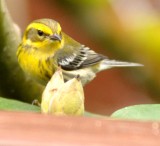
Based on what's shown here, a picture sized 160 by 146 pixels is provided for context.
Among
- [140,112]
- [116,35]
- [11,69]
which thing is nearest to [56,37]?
[116,35]

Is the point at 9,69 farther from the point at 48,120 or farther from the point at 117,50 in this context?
the point at 117,50


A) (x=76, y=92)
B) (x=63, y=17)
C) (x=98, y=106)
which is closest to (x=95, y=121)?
(x=76, y=92)

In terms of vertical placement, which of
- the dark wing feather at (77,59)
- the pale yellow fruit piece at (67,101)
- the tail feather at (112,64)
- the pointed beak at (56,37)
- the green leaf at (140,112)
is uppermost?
the pointed beak at (56,37)

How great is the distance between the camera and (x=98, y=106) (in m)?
4.43

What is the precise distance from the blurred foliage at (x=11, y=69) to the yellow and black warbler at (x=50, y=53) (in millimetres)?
989

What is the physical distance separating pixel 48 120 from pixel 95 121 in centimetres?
8

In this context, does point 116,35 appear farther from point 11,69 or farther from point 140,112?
point 140,112

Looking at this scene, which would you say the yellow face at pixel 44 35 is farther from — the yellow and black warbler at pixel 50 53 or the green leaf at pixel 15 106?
the green leaf at pixel 15 106

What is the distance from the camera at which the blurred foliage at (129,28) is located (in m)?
3.07

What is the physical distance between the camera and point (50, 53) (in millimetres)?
3570

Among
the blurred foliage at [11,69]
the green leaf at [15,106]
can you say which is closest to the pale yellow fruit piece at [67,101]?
the green leaf at [15,106]

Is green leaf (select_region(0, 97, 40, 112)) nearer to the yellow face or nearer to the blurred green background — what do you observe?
the blurred green background

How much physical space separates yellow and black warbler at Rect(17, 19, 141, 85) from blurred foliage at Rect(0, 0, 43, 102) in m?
0.99

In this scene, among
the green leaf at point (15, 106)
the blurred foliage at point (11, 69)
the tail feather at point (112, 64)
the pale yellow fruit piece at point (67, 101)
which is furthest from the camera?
the tail feather at point (112, 64)
